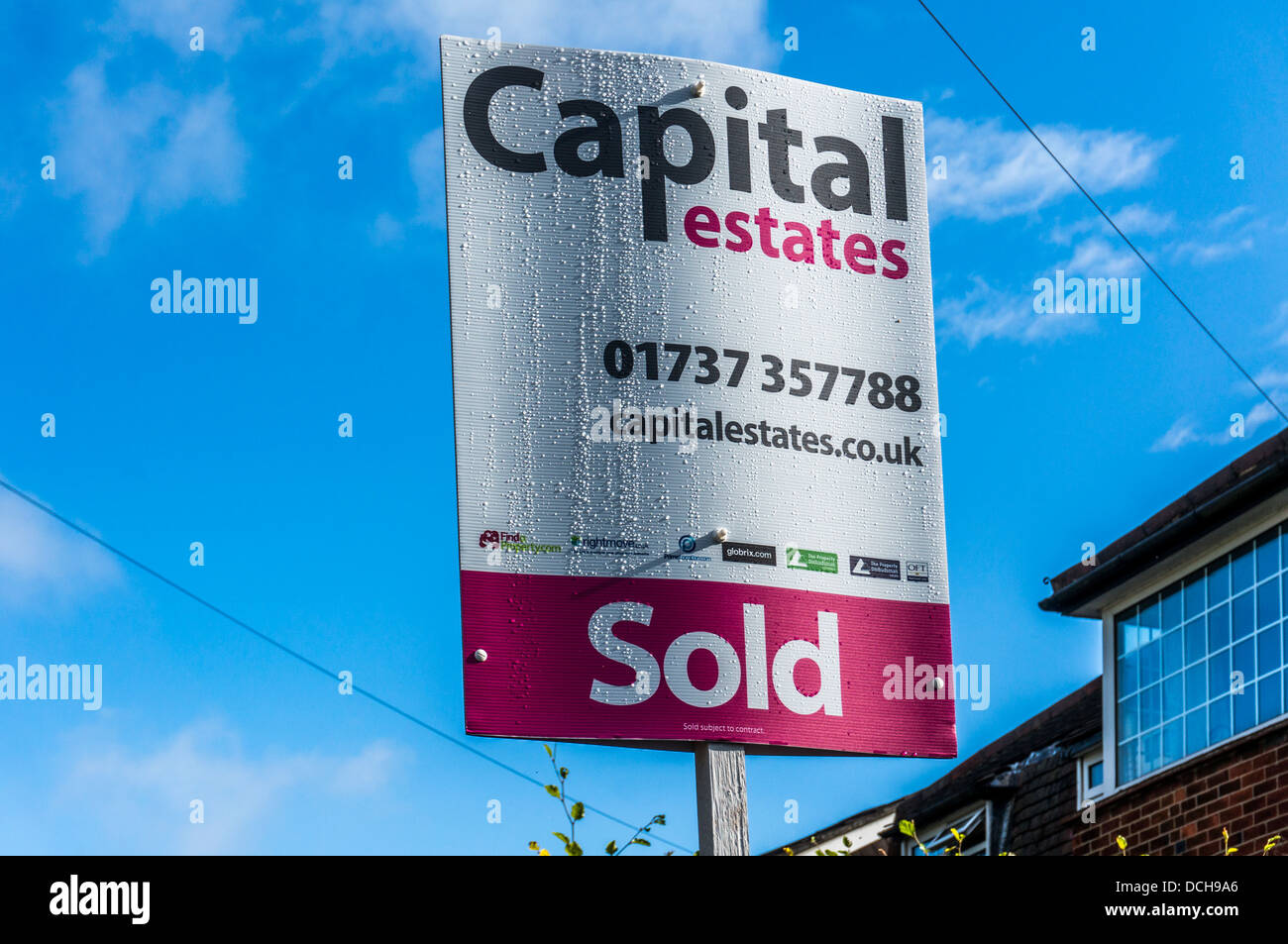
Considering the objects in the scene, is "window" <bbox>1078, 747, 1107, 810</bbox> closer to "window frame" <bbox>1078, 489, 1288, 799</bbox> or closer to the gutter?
"window frame" <bbox>1078, 489, 1288, 799</bbox>

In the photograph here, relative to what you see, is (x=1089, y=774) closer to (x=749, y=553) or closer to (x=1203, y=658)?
(x=1203, y=658)

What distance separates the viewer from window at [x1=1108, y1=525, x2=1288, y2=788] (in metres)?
10.7

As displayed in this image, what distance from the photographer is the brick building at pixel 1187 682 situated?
34.8 ft

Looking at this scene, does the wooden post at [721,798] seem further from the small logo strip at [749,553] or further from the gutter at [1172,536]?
the gutter at [1172,536]

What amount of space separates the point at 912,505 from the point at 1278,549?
107 inches
